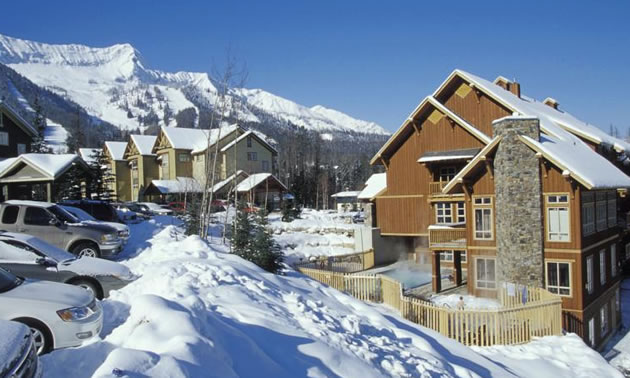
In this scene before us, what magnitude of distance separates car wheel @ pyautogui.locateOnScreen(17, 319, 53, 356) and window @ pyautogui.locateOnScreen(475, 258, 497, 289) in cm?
1951

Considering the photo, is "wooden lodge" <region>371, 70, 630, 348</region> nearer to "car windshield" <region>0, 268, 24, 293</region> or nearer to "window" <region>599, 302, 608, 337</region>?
"window" <region>599, 302, 608, 337</region>

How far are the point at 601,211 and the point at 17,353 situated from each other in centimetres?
2474

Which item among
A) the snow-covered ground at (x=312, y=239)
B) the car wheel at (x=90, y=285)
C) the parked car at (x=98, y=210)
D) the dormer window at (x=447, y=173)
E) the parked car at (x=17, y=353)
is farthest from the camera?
the snow-covered ground at (x=312, y=239)

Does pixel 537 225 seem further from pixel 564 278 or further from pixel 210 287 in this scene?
pixel 210 287

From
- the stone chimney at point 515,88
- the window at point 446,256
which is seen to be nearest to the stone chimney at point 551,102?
the stone chimney at point 515,88

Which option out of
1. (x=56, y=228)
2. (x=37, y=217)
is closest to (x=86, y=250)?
(x=56, y=228)

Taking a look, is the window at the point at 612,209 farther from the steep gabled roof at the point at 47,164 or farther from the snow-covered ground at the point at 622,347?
→ the steep gabled roof at the point at 47,164

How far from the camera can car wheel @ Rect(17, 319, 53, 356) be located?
7508 mm

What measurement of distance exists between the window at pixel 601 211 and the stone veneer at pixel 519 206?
3.97 meters

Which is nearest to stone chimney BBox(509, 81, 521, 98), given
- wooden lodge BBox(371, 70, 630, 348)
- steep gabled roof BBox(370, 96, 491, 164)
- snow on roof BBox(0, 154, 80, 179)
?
wooden lodge BBox(371, 70, 630, 348)

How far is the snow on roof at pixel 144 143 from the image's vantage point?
5906cm

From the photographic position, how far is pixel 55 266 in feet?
37.1

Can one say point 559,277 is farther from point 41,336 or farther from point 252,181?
point 252,181

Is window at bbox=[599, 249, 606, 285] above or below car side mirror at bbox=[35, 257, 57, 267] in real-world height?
below
